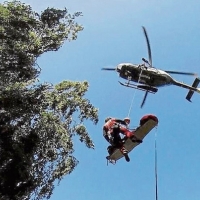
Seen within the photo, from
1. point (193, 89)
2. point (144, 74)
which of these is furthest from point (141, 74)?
point (193, 89)

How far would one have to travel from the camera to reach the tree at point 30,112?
44.2 feet

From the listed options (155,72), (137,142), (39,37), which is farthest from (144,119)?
(39,37)

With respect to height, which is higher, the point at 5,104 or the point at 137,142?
the point at 5,104

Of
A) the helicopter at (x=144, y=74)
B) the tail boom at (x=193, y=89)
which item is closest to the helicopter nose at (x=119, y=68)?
the helicopter at (x=144, y=74)

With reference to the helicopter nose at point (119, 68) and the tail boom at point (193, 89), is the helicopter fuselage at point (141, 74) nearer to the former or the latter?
the helicopter nose at point (119, 68)

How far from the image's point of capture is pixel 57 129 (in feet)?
46.2

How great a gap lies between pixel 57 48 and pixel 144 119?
617 centimetres

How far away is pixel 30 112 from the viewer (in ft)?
46.0

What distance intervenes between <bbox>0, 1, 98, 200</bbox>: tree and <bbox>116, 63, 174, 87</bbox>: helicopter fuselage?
2.56 metres

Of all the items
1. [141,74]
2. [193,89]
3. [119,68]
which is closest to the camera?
[141,74]

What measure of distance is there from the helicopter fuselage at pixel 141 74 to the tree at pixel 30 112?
2563 millimetres

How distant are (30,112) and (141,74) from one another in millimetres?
4320

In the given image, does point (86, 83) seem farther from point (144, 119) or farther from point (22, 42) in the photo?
point (144, 119)

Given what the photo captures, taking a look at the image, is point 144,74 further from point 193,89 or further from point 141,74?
point 193,89
